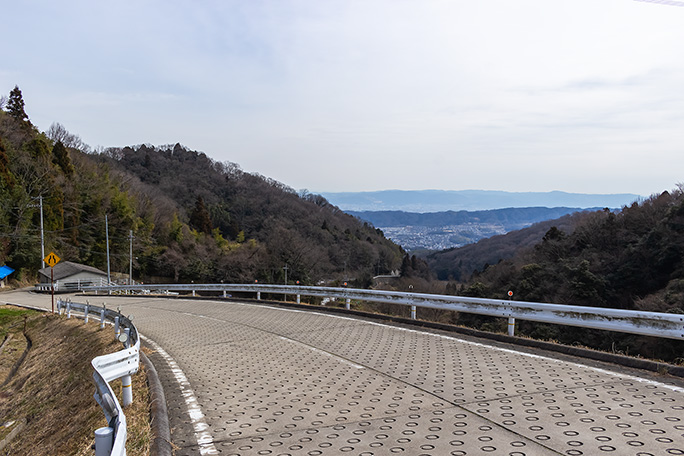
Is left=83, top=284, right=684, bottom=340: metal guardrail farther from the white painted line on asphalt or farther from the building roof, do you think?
the building roof

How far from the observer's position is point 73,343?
16359mm

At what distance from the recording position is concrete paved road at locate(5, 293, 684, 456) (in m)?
4.66

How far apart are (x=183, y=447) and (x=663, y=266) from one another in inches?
1564

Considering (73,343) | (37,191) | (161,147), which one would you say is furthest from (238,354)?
(161,147)

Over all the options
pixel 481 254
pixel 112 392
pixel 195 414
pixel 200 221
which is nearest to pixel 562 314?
pixel 195 414

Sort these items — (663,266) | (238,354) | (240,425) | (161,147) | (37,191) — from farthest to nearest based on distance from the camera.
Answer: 1. (161,147)
2. (37,191)
3. (663,266)
4. (238,354)
5. (240,425)

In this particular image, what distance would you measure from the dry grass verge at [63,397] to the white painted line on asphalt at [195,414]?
492 millimetres

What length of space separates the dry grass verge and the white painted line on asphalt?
492 mm

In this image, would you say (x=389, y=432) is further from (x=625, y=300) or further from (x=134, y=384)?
(x=625, y=300)

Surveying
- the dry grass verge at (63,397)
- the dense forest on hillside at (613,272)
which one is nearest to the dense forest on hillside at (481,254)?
the dense forest on hillside at (613,272)

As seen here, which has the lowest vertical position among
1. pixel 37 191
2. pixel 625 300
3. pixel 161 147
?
pixel 625 300

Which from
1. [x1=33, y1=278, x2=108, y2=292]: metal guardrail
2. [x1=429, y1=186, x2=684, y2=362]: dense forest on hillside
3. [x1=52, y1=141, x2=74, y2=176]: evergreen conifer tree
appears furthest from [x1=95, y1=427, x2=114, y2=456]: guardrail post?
[x1=52, y1=141, x2=74, y2=176]: evergreen conifer tree

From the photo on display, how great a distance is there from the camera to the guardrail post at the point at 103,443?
319 cm

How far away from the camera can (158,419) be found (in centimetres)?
568
